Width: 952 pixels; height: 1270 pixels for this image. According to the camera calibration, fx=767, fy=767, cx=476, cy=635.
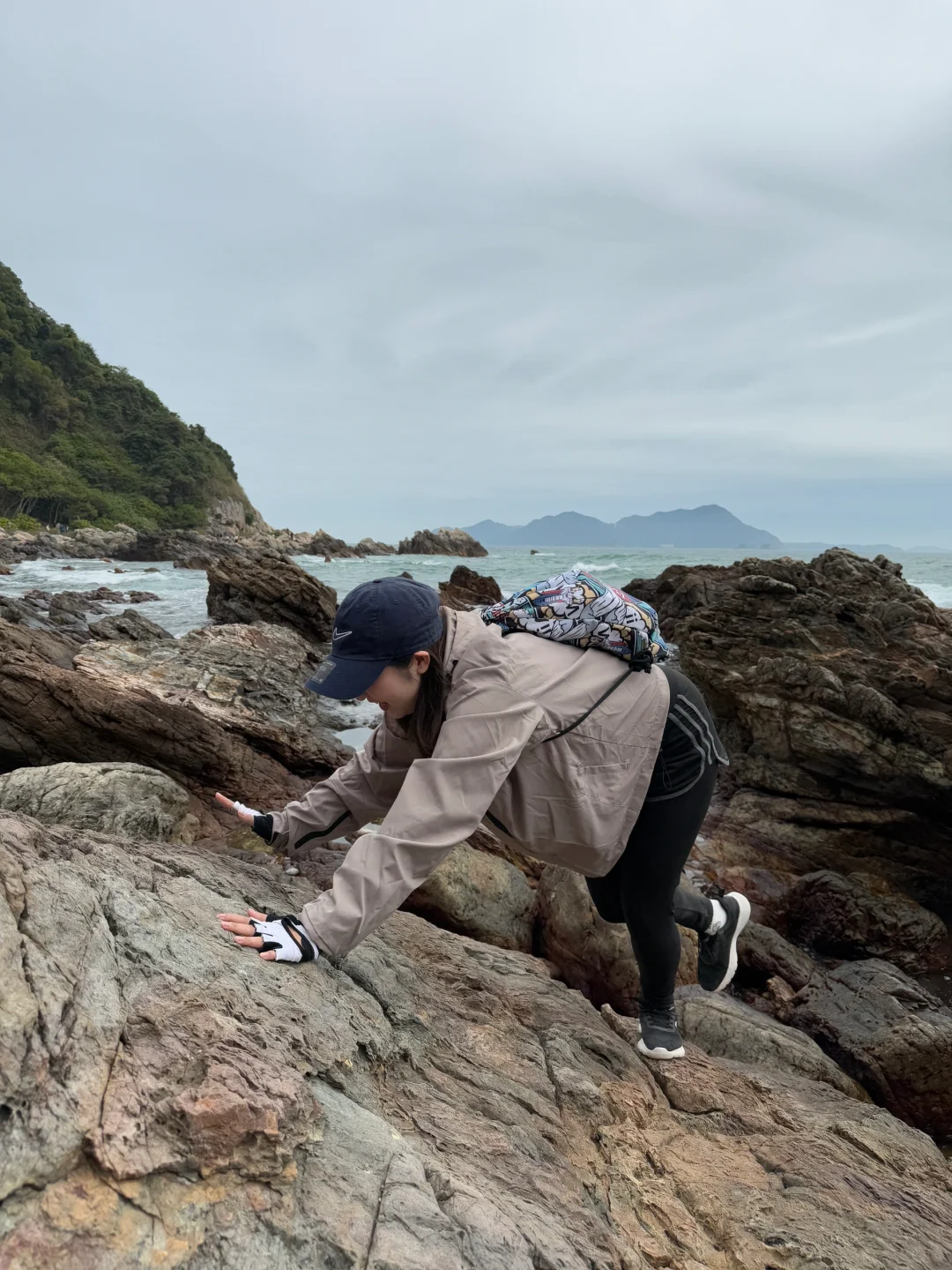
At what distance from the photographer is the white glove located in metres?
2.56

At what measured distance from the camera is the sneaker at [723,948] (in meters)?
3.76

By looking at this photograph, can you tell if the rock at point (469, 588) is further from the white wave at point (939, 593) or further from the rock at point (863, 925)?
the white wave at point (939, 593)

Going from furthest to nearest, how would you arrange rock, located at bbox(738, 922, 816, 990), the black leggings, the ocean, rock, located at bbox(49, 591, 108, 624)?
the ocean → rock, located at bbox(49, 591, 108, 624) → rock, located at bbox(738, 922, 816, 990) → the black leggings

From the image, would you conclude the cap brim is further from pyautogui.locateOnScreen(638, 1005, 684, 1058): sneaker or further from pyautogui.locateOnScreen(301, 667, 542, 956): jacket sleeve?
pyautogui.locateOnScreen(638, 1005, 684, 1058): sneaker

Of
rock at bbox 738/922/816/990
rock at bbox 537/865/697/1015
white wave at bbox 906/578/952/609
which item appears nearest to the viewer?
rock at bbox 537/865/697/1015

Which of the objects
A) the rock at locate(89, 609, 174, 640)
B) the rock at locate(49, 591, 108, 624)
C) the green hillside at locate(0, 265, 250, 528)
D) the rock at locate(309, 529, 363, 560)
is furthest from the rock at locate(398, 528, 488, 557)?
the rock at locate(89, 609, 174, 640)

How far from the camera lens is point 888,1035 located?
5.11 m

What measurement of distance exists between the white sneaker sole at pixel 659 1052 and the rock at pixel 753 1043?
1155 mm

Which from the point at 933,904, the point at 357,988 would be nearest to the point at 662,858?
the point at 357,988

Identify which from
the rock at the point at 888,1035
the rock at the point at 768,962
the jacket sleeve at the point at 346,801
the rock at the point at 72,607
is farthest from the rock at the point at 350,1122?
the rock at the point at 72,607

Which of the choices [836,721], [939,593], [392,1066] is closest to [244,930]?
[392,1066]

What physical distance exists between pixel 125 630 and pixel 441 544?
76436 mm

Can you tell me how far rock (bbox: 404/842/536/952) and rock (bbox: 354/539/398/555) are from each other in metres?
82.4

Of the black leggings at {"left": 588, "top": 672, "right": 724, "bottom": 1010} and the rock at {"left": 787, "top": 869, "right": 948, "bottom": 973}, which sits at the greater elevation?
the black leggings at {"left": 588, "top": 672, "right": 724, "bottom": 1010}
